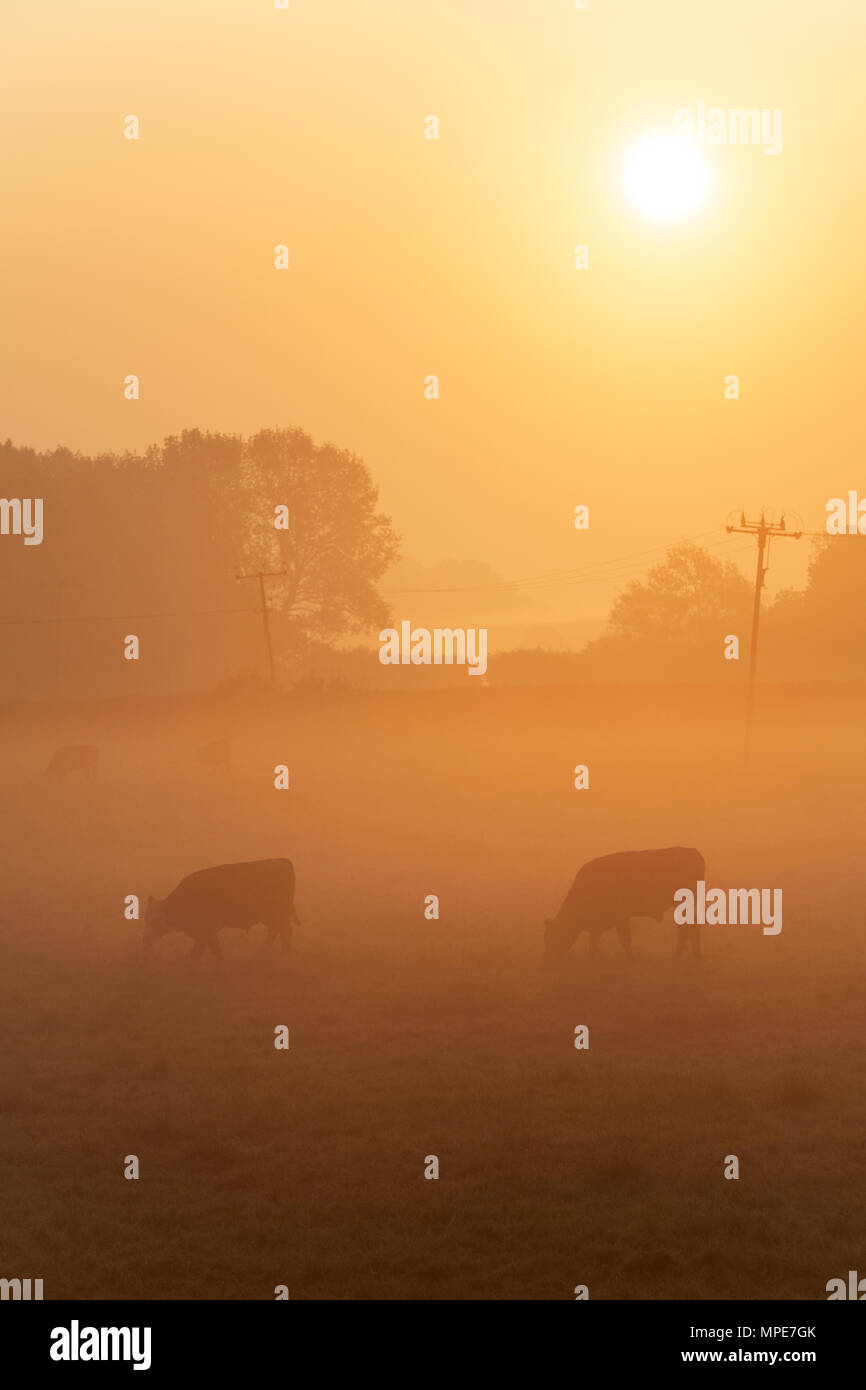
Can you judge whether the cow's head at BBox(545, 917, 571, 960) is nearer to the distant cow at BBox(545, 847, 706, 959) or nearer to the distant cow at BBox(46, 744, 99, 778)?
the distant cow at BBox(545, 847, 706, 959)

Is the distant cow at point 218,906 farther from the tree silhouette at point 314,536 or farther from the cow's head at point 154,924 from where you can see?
the tree silhouette at point 314,536

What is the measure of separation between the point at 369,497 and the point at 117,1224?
7785 centimetres

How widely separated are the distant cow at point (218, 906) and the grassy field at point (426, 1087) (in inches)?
20.2

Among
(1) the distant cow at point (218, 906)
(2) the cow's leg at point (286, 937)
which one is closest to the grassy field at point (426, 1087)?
(2) the cow's leg at point (286, 937)

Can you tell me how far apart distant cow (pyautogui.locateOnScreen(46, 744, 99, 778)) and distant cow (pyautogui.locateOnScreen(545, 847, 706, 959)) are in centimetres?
2831

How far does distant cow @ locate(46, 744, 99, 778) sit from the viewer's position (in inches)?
1801

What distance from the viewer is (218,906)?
19891 millimetres

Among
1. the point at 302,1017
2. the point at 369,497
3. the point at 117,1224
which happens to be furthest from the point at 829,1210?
the point at 369,497

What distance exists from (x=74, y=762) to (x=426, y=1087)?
3359 cm

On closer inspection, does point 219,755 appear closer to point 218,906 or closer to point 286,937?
point 286,937

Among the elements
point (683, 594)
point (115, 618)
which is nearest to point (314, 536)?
point (115, 618)

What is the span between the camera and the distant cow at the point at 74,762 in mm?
45750
